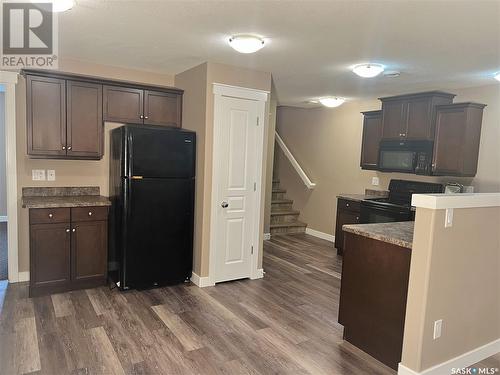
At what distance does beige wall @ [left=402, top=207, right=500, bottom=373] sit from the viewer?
2.26 meters

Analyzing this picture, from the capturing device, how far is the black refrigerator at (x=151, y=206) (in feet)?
11.7

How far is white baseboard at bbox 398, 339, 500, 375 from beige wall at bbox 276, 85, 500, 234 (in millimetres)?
2361

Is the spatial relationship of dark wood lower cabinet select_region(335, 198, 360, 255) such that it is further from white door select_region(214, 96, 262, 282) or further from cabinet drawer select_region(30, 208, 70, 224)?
cabinet drawer select_region(30, 208, 70, 224)

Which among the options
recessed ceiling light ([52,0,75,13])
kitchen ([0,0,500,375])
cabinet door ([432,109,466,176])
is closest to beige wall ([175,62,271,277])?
kitchen ([0,0,500,375])

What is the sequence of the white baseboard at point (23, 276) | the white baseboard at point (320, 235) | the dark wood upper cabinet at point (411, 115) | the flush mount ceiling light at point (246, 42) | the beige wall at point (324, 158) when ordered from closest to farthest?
the flush mount ceiling light at point (246, 42)
the white baseboard at point (23, 276)
the dark wood upper cabinet at point (411, 115)
the beige wall at point (324, 158)
the white baseboard at point (320, 235)

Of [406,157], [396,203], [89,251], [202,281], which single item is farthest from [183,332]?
[406,157]

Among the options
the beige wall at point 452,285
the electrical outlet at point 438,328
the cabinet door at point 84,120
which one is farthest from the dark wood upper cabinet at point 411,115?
the cabinet door at point 84,120

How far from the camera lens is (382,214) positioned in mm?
4750

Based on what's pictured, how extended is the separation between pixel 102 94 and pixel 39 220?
1.47 metres

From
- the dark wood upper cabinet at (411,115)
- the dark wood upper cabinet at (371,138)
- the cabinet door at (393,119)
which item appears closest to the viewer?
the dark wood upper cabinet at (411,115)

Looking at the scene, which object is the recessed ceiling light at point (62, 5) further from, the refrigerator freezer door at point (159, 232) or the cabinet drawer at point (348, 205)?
the cabinet drawer at point (348, 205)

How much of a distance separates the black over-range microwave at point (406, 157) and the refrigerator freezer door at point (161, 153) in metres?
2.72

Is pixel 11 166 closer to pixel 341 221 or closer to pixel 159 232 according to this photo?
pixel 159 232

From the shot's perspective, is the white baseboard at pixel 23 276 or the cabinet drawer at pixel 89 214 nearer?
the cabinet drawer at pixel 89 214
